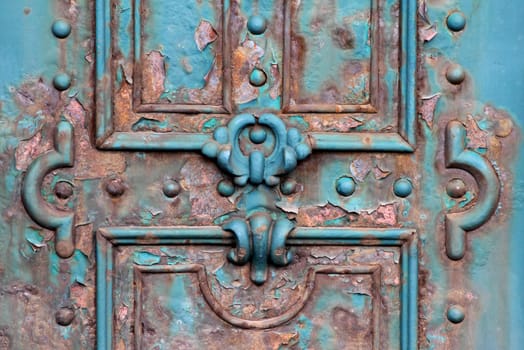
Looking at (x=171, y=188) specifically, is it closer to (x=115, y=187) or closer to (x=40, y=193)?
(x=115, y=187)

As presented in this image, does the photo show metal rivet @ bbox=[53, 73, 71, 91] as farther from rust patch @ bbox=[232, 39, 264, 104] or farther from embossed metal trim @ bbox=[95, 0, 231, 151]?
rust patch @ bbox=[232, 39, 264, 104]

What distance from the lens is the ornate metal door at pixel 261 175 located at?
1.23 meters

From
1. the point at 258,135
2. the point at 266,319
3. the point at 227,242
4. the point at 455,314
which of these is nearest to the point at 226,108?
the point at 258,135

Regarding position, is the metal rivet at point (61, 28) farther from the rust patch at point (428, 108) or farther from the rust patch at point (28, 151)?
the rust patch at point (428, 108)

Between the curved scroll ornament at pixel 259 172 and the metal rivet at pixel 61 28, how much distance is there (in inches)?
9.5

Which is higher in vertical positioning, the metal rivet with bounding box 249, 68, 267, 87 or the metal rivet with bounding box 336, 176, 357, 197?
the metal rivet with bounding box 249, 68, 267, 87

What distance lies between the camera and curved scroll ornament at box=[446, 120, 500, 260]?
4.06 ft

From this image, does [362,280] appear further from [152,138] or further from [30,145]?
[30,145]

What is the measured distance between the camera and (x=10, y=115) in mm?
1229

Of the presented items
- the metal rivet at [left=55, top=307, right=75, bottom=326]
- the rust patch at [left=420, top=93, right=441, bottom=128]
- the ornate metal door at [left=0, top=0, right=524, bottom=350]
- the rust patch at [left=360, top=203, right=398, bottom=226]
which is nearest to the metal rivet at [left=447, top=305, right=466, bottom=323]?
the ornate metal door at [left=0, top=0, right=524, bottom=350]

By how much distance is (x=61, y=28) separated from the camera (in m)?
1.22

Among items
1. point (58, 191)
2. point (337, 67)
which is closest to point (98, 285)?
point (58, 191)

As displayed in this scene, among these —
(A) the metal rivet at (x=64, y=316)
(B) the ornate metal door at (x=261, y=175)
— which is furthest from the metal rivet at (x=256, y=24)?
(A) the metal rivet at (x=64, y=316)

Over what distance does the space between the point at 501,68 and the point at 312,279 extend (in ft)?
1.26
